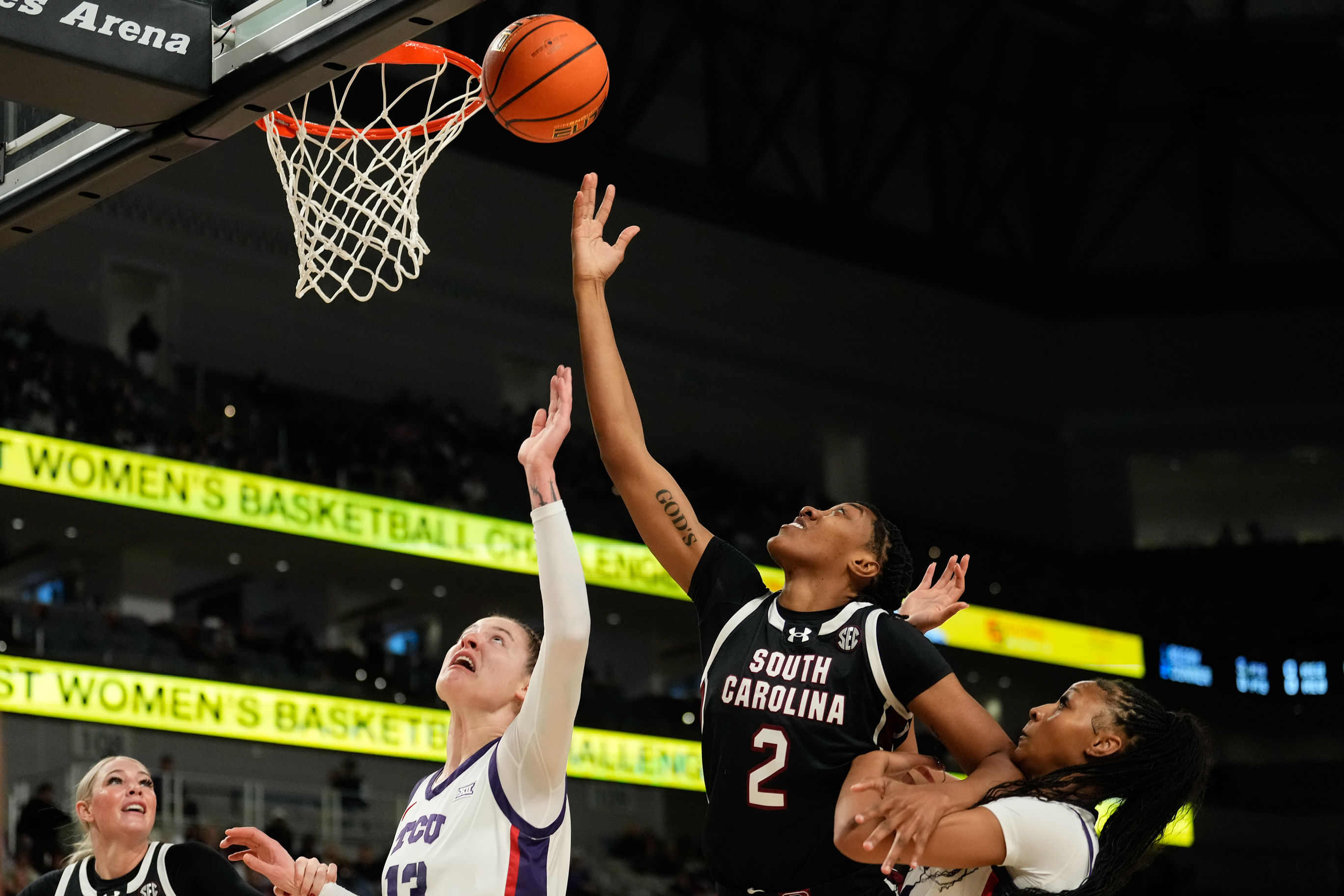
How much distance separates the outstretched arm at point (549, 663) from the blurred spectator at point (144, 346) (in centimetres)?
1484

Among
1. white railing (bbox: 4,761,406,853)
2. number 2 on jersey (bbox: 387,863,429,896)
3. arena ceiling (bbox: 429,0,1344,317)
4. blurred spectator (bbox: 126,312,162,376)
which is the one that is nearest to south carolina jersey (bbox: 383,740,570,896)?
number 2 on jersey (bbox: 387,863,429,896)

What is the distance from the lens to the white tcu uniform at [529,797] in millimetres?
3189

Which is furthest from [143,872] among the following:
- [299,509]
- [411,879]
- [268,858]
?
[299,509]

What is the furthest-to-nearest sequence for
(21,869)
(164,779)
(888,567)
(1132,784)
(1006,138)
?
(1006,138), (164,779), (21,869), (888,567), (1132,784)

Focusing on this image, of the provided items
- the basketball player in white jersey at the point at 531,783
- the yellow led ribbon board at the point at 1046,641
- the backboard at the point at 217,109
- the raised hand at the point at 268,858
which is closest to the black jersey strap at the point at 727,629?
the basketball player in white jersey at the point at 531,783

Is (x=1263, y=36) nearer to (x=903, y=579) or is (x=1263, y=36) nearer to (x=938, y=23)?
(x=938, y=23)

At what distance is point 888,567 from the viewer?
11.5ft

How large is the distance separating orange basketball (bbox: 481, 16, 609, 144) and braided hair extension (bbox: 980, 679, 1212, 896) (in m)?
2.20

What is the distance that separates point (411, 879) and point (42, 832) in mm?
9917

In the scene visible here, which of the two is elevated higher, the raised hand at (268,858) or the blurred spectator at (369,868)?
the blurred spectator at (369,868)

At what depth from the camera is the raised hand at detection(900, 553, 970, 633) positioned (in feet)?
12.4

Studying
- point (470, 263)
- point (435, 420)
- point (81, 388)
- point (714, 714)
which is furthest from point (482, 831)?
point (470, 263)

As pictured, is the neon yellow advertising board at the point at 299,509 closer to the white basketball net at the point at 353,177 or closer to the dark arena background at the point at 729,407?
the dark arena background at the point at 729,407

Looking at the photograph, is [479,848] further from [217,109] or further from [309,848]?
[309,848]
